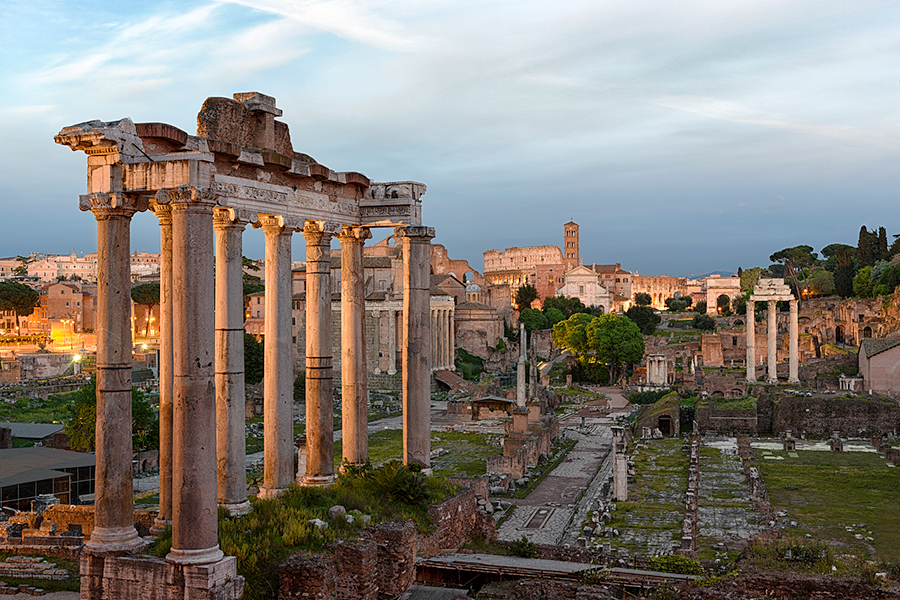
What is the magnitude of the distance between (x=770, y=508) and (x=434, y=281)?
236 ft

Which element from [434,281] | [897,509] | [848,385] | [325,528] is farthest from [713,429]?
[434,281]

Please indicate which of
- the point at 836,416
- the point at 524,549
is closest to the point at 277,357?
the point at 524,549

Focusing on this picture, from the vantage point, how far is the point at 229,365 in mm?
11055

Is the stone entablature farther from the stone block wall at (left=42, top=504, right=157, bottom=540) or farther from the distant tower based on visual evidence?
the distant tower

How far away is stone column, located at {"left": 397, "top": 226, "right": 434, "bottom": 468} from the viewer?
572 inches

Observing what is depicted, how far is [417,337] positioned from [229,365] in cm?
429

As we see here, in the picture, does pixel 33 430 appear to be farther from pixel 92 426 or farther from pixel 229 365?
pixel 229 365

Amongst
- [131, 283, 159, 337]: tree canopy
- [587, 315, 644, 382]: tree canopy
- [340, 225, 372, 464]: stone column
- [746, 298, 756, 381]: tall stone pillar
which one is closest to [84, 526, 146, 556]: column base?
[340, 225, 372, 464]: stone column

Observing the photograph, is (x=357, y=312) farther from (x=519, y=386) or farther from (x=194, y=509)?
(x=519, y=386)

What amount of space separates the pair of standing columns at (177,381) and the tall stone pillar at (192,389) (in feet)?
0.04

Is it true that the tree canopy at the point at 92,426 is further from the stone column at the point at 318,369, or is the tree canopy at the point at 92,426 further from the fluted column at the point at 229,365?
the fluted column at the point at 229,365

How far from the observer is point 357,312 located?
14875 mm

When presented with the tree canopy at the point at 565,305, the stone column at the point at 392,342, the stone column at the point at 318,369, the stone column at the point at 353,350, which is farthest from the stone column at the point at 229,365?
the tree canopy at the point at 565,305

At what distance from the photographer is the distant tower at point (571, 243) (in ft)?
511
